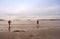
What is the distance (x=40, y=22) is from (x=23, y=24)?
843 millimetres

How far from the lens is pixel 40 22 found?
4957 mm

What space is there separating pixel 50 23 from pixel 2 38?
2.85 meters

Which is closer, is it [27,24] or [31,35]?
[31,35]

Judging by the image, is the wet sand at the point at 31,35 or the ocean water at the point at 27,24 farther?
the ocean water at the point at 27,24

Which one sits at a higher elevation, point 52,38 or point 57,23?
point 57,23

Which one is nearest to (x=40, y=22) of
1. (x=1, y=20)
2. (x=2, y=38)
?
(x=1, y=20)

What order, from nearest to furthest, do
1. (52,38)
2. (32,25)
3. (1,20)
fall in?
(52,38)
(1,20)
(32,25)

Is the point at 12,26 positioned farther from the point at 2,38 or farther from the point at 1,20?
the point at 2,38

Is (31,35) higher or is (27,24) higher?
Answer: (27,24)

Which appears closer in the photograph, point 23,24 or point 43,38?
point 43,38

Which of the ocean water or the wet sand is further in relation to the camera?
the ocean water

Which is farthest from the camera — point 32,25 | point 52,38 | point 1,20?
point 32,25

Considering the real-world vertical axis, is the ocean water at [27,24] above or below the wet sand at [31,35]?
above

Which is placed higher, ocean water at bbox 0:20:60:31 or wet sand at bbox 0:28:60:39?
ocean water at bbox 0:20:60:31
